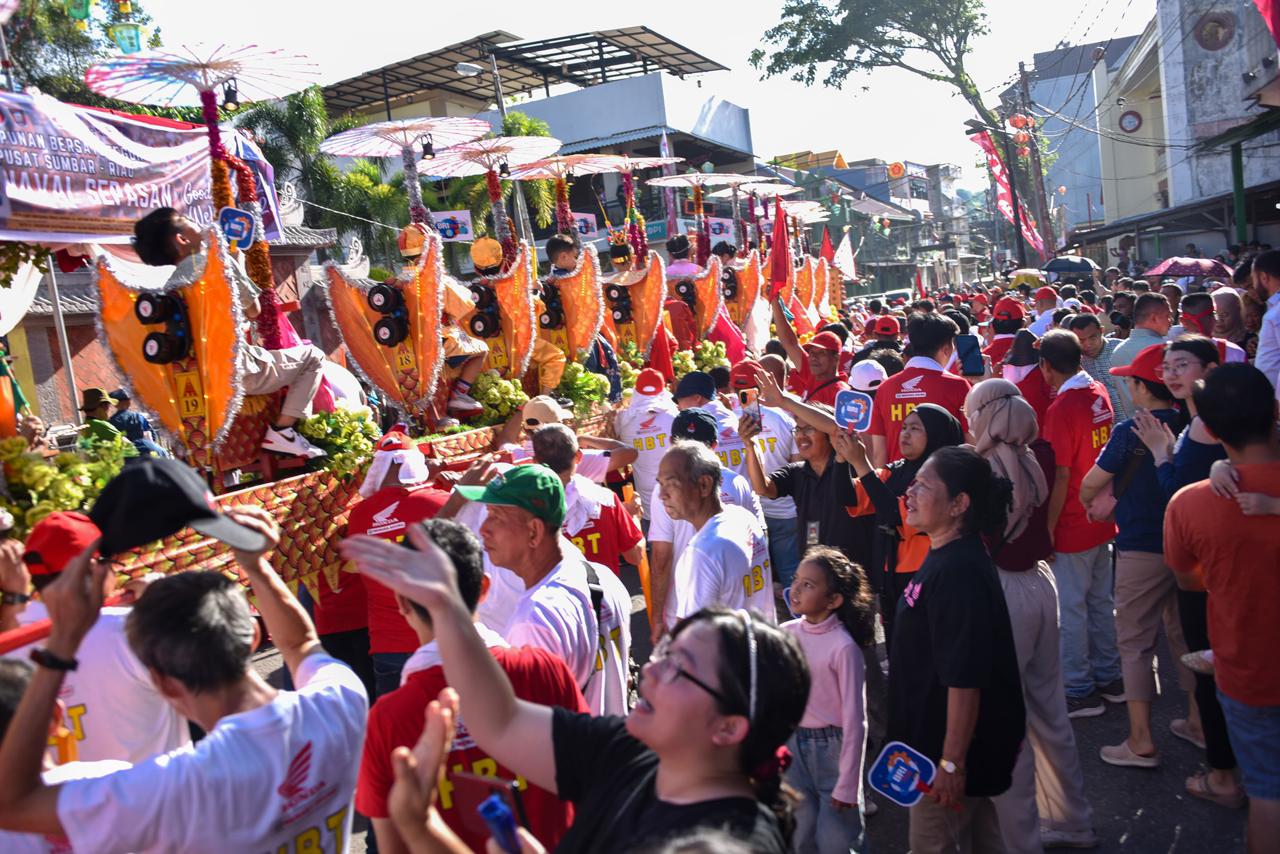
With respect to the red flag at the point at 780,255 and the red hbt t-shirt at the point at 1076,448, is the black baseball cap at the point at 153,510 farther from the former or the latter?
the red flag at the point at 780,255

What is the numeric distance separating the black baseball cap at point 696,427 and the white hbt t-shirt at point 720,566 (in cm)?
110

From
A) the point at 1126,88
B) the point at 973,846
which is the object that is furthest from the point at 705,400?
the point at 1126,88

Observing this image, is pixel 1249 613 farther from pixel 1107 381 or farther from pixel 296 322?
pixel 296 322

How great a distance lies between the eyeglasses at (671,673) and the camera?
1.86 metres

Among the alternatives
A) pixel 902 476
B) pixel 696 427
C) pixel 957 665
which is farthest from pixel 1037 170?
pixel 957 665

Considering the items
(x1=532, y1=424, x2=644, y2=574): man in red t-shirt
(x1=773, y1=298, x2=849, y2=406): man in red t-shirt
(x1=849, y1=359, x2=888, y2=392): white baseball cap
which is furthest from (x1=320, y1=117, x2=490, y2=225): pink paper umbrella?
(x1=532, y1=424, x2=644, y2=574): man in red t-shirt

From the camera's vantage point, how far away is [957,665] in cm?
299

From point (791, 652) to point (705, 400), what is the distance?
450 centimetres

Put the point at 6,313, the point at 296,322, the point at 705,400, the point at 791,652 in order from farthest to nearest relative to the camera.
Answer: the point at 296,322 → the point at 6,313 → the point at 705,400 → the point at 791,652

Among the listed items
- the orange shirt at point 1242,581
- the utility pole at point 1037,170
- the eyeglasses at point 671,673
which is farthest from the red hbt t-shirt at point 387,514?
the utility pole at point 1037,170

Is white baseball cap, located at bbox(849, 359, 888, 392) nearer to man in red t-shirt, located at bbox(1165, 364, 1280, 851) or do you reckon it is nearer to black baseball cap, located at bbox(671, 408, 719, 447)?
black baseball cap, located at bbox(671, 408, 719, 447)

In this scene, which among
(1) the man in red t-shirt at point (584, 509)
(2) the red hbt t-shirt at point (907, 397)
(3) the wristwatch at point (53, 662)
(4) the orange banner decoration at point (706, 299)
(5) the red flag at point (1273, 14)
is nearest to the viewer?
(3) the wristwatch at point (53, 662)

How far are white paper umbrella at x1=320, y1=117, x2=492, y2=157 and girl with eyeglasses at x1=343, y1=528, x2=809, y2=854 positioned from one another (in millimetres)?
6785

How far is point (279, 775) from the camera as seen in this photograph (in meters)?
2.05
